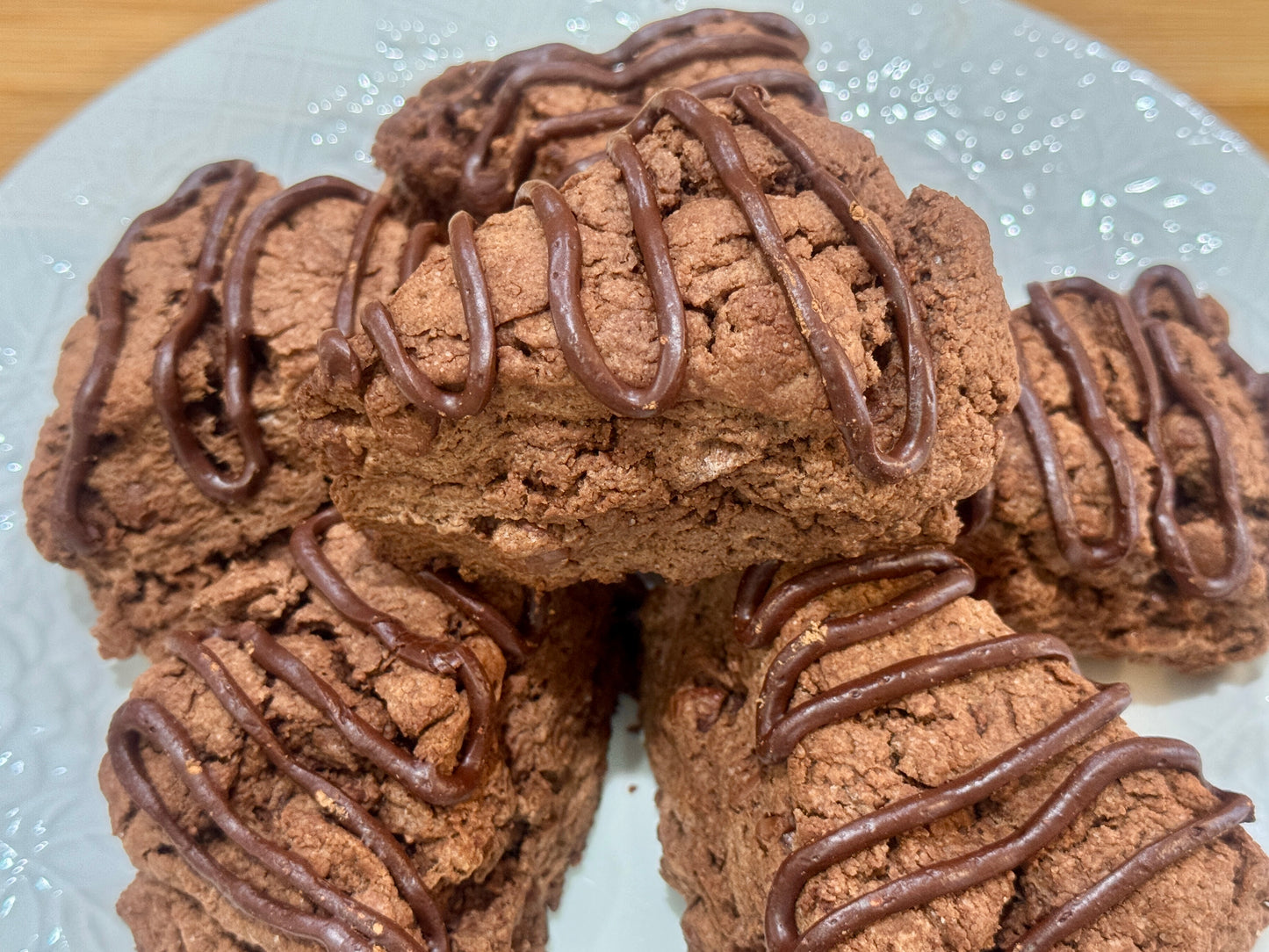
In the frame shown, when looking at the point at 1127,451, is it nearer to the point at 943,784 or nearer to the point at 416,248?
the point at 943,784

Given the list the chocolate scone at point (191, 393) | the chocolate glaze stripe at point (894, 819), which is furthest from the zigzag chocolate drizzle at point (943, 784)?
the chocolate scone at point (191, 393)

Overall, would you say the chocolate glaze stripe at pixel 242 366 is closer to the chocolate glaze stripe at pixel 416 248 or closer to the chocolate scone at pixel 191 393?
the chocolate scone at pixel 191 393

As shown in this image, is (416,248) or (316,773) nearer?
(316,773)

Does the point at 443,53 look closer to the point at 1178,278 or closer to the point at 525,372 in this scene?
the point at 525,372

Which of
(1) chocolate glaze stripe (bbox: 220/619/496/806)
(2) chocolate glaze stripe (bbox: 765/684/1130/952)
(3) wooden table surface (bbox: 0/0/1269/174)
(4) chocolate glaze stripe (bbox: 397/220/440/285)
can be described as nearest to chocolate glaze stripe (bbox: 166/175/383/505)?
(4) chocolate glaze stripe (bbox: 397/220/440/285)

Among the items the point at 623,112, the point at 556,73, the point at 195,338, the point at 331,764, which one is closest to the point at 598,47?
the point at 556,73

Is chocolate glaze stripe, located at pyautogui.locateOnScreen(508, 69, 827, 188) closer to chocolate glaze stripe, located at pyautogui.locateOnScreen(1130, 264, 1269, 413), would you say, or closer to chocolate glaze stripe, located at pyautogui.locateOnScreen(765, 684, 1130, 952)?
chocolate glaze stripe, located at pyautogui.locateOnScreen(1130, 264, 1269, 413)

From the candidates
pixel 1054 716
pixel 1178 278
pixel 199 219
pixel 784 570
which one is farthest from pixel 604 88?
pixel 1054 716
